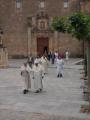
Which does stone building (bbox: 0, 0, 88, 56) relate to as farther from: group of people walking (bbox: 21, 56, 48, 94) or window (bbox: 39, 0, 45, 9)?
group of people walking (bbox: 21, 56, 48, 94)

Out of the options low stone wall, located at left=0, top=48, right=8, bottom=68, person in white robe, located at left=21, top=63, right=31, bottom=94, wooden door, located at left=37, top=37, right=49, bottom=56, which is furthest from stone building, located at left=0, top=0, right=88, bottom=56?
person in white robe, located at left=21, top=63, right=31, bottom=94

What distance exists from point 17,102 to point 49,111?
91.6 inches

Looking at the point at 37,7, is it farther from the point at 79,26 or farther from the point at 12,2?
the point at 79,26

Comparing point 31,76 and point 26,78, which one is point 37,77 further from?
point 26,78

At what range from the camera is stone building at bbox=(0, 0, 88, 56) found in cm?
5278

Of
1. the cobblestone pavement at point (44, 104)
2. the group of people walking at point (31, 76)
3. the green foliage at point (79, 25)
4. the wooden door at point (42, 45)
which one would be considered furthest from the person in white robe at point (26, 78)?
the wooden door at point (42, 45)

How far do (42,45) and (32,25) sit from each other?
2718 mm

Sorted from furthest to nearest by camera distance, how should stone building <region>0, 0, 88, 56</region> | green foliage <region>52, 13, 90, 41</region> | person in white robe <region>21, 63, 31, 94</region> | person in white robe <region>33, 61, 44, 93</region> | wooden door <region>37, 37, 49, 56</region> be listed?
1. wooden door <region>37, 37, 49, 56</region>
2. stone building <region>0, 0, 88, 56</region>
3. person in white robe <region>33, 61, 44, 93</region>
4. person in white robe <region>21, 63, 31, 94</region>
5. green foliage <region>52, 13, 90, 41</region>

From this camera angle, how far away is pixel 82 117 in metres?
13.4

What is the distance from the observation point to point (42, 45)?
176ft

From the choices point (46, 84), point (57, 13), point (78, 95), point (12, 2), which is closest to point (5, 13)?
point (12, 2)

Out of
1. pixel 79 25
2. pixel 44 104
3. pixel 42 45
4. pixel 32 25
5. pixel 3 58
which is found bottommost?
pixel 3 58

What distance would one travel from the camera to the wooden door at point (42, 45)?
2108 inches

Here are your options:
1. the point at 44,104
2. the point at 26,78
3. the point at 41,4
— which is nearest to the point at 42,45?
the point at 41,4
